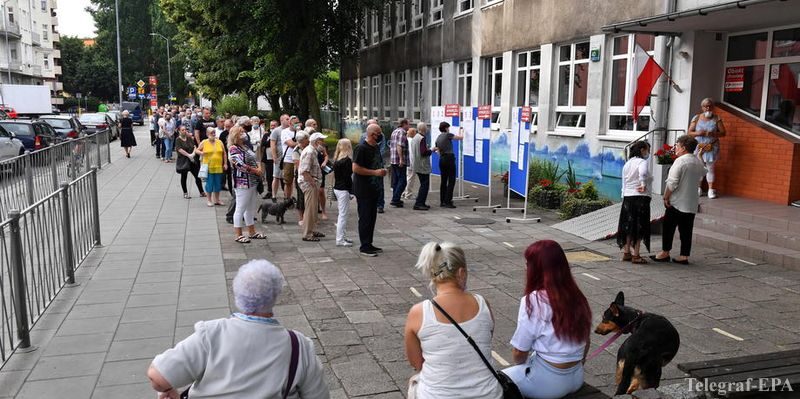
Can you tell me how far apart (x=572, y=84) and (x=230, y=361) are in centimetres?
1416

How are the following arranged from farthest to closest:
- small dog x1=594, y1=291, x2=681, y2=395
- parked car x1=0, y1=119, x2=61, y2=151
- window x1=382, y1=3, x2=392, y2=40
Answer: window x1=382, y1=3, x2=392, y2=40, parked car x1=0, y1=119, x2=61, y2=151, small dog x1=594, y1=291, x2=681, y2=395

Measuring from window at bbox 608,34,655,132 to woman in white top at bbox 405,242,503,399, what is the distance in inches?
417

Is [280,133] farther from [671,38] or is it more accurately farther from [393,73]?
[393,73]

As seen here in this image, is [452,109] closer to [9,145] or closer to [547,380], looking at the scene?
[547,380]

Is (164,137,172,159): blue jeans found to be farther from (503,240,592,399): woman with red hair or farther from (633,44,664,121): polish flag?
(503,240,592,399): woman with red hair

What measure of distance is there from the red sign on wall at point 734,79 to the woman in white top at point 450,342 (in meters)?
10.4

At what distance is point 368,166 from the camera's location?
939 cm

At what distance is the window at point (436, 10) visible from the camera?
76.6 ft

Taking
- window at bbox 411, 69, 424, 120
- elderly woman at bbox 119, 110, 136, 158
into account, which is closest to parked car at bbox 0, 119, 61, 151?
elderly woman at bbox 119, 110, 136, 158

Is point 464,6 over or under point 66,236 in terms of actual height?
over

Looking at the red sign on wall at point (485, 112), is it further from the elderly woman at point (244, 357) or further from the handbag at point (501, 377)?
the elderly woman at point (244, 357)

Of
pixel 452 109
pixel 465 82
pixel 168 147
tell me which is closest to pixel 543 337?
pixel 452 109

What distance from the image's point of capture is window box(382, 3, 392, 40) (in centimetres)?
2832

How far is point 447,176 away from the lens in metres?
14.2
